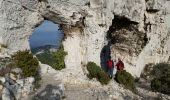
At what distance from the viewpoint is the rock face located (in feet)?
69.6

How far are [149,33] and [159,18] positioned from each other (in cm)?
166

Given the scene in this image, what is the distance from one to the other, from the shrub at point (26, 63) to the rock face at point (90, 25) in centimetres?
Answer: 88

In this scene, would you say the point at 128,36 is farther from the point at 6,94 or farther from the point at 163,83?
the point at 6,94

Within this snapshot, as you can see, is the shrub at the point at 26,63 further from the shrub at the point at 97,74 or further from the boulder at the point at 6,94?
the shrub at the point at 97,74

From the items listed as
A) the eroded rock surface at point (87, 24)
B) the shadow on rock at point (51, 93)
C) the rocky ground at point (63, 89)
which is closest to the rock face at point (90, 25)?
the eroded rock surface at point (87, 24)

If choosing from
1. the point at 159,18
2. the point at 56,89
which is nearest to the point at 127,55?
the point at 159,18

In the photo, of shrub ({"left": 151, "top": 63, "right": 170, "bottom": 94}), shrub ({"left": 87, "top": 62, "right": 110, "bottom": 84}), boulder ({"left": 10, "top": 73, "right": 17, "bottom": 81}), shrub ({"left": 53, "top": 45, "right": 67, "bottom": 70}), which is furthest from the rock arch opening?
boulder ({"left": 10, "top": 73, "right": 17, "bottom": 81})

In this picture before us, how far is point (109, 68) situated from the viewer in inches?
988

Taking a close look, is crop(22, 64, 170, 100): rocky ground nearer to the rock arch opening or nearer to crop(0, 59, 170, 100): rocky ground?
crop(0, 59, 170, 100): rocky ground

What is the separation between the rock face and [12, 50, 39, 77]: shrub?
34.8 inches

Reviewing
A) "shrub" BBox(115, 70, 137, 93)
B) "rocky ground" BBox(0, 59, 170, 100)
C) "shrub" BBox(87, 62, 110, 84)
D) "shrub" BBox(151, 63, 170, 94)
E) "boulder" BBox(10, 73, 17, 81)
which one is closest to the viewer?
"rocky ground" BBox(0, 59, 170, 100)

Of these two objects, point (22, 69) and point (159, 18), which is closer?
point (22, 69)

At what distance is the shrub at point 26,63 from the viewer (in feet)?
61.7

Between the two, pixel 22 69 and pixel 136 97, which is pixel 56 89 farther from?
pixel 136 97
